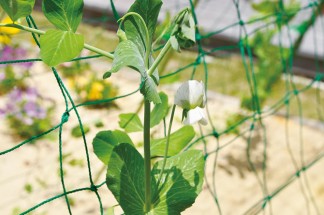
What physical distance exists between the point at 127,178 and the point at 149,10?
243mm

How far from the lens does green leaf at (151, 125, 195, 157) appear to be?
85 centimetres

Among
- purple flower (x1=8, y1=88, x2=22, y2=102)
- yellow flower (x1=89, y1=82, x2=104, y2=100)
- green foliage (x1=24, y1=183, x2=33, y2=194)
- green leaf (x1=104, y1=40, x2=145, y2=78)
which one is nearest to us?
green leaf (x1=104, y1=40, x2=145, y2=78)

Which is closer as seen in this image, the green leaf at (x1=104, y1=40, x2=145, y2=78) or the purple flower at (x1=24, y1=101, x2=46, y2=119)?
the green leaf at (x1=104, y1=40, x2=145, y2=78)

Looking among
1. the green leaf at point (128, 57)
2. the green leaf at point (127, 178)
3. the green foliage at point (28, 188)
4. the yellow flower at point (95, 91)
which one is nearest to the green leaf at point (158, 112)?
the green leaf at point (127, 178)

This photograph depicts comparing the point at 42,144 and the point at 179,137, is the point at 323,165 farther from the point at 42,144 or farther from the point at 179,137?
the point at 179,137

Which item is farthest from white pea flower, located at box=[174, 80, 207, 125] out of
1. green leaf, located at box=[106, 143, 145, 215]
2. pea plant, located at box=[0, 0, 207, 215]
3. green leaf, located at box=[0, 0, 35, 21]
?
green leaf, located at box=[0, 0, 35, 21]

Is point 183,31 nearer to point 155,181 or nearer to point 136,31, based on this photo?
point 136,31

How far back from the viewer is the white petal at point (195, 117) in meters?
0.66

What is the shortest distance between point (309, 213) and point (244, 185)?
289mm

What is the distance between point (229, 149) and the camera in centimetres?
240

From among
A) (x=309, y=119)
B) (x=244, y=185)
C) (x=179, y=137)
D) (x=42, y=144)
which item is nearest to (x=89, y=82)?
(x=42, y=144)

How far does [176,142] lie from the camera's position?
0.85 metres

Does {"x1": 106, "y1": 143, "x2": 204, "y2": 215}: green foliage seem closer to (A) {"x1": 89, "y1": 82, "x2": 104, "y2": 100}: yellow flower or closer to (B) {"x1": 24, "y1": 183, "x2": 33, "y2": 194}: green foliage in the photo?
(B) {"x1": 24, "y1": 183, "x2": 33, "y2": 194}: green foliage

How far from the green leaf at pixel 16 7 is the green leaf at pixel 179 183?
0.31 meters
